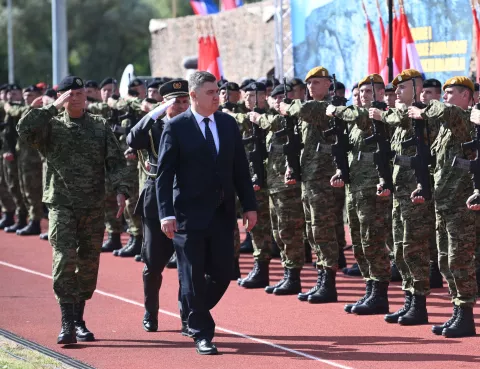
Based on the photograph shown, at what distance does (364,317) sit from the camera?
948 cm

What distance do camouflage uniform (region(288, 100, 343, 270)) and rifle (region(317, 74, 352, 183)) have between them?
0.33 feet

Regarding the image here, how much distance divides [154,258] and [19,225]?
889 centimetres

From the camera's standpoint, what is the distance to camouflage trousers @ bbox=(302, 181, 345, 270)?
10273 millimetres

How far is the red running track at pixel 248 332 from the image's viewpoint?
7.64m

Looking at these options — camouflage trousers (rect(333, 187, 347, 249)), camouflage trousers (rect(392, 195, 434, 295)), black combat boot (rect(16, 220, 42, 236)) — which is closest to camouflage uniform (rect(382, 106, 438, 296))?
camouflage trousers (rect(392, 195, 434, 295))

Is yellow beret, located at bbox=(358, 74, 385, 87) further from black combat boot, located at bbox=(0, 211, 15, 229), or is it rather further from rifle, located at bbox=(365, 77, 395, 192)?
black combat boot, located at bbox=(0, 211, 15, 229)

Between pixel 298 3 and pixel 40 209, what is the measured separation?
18.9 feet

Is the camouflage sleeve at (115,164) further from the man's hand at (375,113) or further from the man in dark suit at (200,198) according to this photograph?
the man's hand at (375,113)

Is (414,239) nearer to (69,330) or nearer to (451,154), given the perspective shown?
(451,154)

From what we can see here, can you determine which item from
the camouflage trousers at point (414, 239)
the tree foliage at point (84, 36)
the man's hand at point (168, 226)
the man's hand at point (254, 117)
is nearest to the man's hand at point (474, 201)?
the camouflage trousers at point (414, 239)

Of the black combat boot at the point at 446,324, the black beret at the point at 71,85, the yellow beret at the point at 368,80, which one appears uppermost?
the black beret at the point at 71,85

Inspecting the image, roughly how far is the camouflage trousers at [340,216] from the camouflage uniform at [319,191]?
218cm

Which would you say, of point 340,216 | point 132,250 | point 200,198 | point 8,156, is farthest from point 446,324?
point 8,156

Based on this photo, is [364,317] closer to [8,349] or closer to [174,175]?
[174,175]
